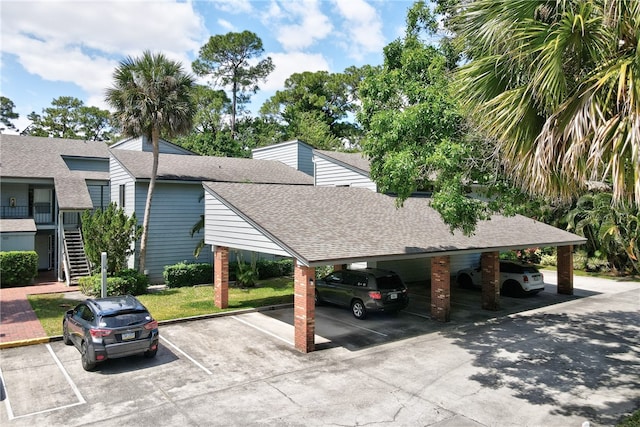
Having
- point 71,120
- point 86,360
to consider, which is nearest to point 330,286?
point 86,360

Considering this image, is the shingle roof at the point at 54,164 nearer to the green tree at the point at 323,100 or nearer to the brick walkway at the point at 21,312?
the brick walkway at the point at 21,312

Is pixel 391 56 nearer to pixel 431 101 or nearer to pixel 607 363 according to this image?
pixel 431 101

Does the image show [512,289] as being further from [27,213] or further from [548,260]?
[27,213]

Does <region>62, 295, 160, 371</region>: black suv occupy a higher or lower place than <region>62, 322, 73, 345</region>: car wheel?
higher

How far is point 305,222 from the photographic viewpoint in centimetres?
1422

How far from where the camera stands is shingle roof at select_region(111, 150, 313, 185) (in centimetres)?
2225

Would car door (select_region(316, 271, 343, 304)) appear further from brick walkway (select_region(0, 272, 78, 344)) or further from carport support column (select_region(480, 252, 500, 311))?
brick walkway (select_region(0, 272, 78, 344))

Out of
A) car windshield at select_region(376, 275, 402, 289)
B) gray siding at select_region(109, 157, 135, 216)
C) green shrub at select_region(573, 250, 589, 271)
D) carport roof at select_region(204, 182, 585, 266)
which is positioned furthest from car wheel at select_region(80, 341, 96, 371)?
green shrub at select_region(573, 250, 589, 271)

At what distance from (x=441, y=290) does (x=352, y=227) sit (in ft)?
12.8

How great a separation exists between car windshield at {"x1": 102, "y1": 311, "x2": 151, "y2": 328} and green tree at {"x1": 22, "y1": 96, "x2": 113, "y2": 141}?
56.4 meters

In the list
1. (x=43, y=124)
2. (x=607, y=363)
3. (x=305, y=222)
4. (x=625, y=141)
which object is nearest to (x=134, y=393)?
(x=305, y=222)

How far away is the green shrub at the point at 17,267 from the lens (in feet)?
67.9

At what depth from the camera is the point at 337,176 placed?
2395 cm

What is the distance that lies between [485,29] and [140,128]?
654 inches
